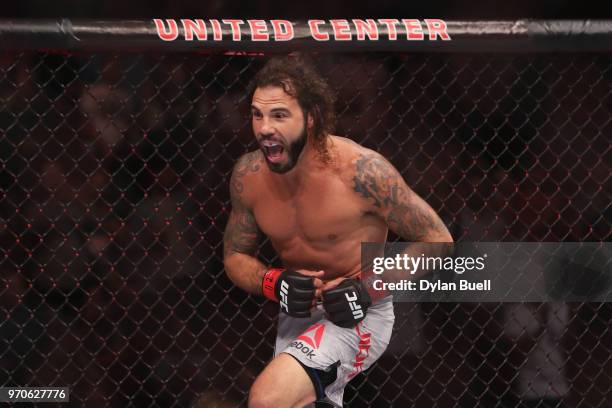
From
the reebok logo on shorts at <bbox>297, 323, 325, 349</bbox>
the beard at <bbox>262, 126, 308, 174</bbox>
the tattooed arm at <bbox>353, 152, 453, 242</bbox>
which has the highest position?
the beard at <bbox>262, 126, 308, 174</bbox>

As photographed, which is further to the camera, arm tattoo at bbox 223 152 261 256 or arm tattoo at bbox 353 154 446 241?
arm tattoo at bbox 223 152 261 256

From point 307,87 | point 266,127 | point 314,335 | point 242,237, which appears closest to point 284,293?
point 314,335

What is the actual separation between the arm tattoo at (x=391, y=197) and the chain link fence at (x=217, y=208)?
1.08 feet

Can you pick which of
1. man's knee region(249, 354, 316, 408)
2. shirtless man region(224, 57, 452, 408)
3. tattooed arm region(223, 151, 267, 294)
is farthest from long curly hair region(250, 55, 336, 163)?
man's knee region(249, 354, 316, 408)

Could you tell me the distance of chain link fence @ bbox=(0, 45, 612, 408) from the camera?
110 inches

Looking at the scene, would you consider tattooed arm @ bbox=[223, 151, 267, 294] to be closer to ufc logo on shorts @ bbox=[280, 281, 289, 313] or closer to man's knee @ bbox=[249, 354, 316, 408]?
ufc logo on shorts @ bbox=[280, 281, 289, 313]

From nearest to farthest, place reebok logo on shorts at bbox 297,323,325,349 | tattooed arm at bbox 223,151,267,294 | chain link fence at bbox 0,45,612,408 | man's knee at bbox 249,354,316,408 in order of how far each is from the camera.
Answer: man's knee at bbox 249,354,316,408
reebok logo on shorts at bbox 297,323,325,349
tattooed arm at bbox 223,151,267,294
chain link fence at bbox 0,45,612,408

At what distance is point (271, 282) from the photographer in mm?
2523

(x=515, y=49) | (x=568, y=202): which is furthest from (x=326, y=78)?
(x=568, y=202)

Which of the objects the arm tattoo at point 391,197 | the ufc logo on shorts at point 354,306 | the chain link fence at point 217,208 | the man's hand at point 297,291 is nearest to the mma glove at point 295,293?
the man's hand at point 297,291

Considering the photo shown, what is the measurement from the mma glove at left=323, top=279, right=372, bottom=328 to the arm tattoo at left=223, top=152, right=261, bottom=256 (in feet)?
1.13

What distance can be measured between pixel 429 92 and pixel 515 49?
60cm

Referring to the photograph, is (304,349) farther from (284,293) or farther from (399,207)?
(399,207)

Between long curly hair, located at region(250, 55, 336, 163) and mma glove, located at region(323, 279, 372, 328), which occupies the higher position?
long curly hair, located at region(250, 55, 336, 163)
